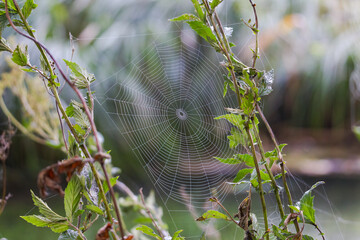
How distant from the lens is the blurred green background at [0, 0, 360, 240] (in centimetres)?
185

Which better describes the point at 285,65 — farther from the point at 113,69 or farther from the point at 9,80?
the point at 9,80

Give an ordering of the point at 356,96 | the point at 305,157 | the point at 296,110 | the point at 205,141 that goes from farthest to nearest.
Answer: the point at 296,110, the point at 305,157, the point at 356,96, the point at 205,141

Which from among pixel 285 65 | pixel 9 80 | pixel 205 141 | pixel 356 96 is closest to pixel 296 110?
pixel 285 65

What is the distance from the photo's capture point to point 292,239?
7.4 inches

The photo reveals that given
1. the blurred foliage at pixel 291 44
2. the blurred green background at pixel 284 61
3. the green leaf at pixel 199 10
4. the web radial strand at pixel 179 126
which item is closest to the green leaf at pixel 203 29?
the green leaf at pixel 199 10

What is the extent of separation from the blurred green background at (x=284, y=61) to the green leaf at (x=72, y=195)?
5.15ft

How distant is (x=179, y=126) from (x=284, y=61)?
3.17 ft

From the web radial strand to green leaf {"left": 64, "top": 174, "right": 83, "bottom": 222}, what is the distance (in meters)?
0.61

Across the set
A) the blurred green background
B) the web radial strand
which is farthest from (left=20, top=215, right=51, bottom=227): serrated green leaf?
the blurred green background

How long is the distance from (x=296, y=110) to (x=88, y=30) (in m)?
1.03

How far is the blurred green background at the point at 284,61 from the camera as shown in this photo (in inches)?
72.9

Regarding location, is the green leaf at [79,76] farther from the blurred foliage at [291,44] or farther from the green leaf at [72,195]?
the blurred foliage at [291,44]

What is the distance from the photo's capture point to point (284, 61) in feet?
7.07

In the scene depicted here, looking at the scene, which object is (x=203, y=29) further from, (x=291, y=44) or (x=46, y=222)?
(x=291, y=44)
